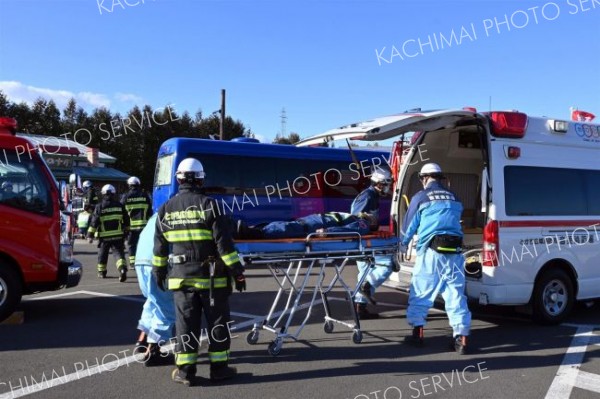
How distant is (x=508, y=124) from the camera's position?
6527 mm

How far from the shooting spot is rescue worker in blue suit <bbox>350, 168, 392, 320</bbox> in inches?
268

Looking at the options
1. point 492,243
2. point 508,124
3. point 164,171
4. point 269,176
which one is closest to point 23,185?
point 492,243

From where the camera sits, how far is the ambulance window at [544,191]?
6.58 meters

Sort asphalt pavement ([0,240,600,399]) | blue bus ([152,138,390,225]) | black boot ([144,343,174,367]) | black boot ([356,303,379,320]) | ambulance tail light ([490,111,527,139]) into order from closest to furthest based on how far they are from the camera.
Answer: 1. asphalt pavement ([0,240,600,399])
2. black boot ([144,343,174,367])
3. ambulance tail light ([490,111,527,139])
4. black boot ([356,303,379,320])
5. blue bus ([152,138,390,225])

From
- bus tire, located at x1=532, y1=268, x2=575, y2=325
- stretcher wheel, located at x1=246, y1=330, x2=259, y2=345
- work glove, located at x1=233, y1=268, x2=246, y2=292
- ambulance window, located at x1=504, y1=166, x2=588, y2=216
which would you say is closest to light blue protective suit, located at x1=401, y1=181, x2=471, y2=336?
ambulance window, located at x1=504, y1=166, x2=588, y2=216

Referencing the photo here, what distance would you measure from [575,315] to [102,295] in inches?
288

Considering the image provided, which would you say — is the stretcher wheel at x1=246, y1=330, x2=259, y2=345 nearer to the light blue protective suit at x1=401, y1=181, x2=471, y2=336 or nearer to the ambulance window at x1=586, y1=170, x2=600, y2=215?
the light blue protective suit at x1=401, y1=181, x2=471, y2=336

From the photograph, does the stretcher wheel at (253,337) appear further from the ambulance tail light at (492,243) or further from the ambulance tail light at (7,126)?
the ambulance tail light at (7,126)

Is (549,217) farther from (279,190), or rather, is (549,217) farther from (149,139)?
(149,139)

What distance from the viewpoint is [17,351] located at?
556 centimetres

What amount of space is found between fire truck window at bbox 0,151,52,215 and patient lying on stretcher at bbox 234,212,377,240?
9.95 ft

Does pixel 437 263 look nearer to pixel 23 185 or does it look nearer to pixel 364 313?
pixel 364 313

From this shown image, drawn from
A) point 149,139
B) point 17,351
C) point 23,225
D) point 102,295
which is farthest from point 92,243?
point 149,139

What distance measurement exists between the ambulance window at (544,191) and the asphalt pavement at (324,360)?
1512 mm
